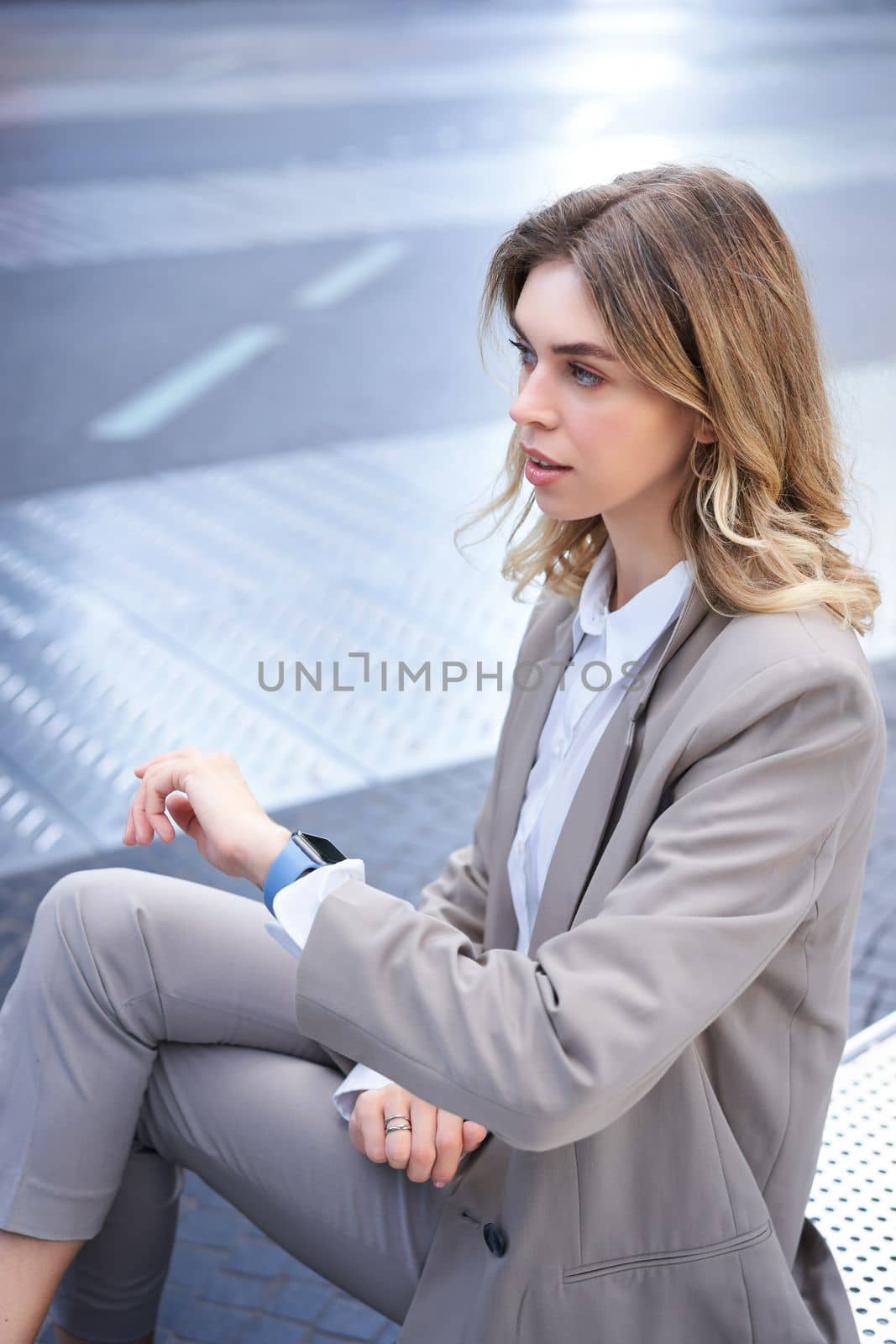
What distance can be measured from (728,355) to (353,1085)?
93 centimetres

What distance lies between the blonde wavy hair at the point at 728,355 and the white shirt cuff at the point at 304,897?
19.8 inches

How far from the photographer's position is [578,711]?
6.11ft

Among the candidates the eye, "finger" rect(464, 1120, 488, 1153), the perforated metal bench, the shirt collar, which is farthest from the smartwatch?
the perforated metal bench

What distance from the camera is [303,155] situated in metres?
9.77

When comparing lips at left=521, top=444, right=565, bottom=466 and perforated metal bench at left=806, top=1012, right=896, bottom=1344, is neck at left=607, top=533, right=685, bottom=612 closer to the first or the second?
lips at left=521, top=444, right=565, bottom=466

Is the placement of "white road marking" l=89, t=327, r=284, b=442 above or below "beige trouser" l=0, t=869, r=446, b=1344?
below

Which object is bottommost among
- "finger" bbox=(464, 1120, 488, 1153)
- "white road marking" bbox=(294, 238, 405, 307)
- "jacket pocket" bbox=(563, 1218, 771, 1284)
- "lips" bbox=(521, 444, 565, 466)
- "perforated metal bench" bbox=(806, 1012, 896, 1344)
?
"perforated metal bench" bbox=(806, 1012, 896, 1344)

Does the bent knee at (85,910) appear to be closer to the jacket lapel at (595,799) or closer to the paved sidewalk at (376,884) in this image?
the jacket lapel at (595,799)

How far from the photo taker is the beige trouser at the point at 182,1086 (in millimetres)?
1755

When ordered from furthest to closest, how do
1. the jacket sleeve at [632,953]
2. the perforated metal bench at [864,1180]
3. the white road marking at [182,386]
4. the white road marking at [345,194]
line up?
the white road marking at [345,194] < the white road marking at [182,386] < the perforated metal bench at [864,1180] < the jacket sleeve at [632,953]

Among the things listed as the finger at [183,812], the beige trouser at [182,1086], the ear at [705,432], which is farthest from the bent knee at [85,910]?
the ear at [705,432]

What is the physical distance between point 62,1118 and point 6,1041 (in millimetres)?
128

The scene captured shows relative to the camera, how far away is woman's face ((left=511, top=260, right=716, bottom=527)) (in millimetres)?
1640

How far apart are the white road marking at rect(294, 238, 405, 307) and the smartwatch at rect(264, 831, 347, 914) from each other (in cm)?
564
